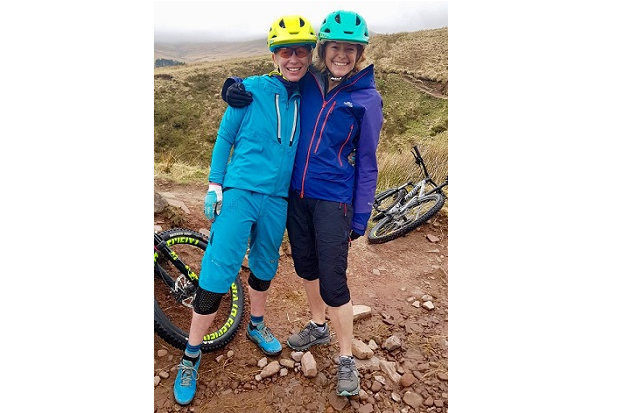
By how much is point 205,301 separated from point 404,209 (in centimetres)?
446

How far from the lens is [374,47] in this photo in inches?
950

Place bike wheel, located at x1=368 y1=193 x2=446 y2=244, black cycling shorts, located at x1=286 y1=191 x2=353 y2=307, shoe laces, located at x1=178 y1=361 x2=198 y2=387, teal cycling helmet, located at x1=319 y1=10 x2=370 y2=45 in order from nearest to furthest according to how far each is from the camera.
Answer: teal cycling helmet, located at x1=319 y1=10 x2=370 y2=45 < black cycling shorts, located at x1=286 y1=191 x2=353 y2=307 < shoe laces, located at x1=178 y1=361 x2=198 y2=387 < bike wheel, located at x1=368 y1=193 x2=446 y2=244

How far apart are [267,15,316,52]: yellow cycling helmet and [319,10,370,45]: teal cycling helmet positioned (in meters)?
0.09

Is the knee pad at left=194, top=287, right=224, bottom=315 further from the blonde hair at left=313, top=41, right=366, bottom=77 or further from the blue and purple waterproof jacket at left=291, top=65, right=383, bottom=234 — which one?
the blonde hair at left=313, top=41, right=366, bottom=77

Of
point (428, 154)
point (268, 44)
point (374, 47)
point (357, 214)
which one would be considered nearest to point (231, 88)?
point (268, 44)

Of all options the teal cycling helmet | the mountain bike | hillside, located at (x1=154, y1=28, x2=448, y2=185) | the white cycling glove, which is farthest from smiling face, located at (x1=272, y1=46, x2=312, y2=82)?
hillside, located at (x1=154, y1=28, x2=448, y2=185)

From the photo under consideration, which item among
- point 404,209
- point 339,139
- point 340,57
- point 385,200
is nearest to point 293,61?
point 340,57

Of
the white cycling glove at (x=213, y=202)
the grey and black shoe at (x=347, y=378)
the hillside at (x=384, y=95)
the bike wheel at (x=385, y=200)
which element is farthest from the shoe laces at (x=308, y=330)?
the hillside at (x=384, y=95)

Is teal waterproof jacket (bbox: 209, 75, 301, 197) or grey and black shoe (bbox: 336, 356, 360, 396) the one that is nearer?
teal waterproof jacket (bbox: 209, 75, 301, 197)

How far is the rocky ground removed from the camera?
279 centimetres

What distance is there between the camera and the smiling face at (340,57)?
2.47m

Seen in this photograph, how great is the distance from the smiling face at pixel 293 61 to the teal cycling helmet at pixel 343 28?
0.17 m

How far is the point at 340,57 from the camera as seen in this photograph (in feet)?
8.14

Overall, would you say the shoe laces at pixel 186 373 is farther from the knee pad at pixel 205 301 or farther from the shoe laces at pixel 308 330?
the shoe laces at pixel 308 330
